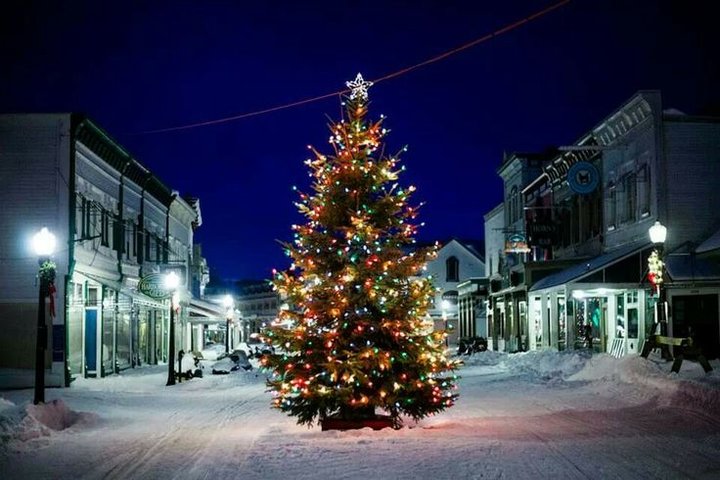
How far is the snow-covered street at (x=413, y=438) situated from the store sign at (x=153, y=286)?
10720 mm

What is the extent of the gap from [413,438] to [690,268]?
17820 millimetres

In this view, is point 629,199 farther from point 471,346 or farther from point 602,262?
point 471,346

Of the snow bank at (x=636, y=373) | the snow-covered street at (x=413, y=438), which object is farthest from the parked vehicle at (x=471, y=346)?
the snow-covered street at (x=413, y=438)

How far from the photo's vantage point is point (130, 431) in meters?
15.2

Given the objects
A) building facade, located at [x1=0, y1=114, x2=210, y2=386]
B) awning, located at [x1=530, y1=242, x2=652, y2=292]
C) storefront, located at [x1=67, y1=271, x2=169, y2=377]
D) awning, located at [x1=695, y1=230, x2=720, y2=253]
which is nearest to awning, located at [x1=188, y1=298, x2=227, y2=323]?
storefront, located at [x1=67, y1=271, x2=169, y2=377]

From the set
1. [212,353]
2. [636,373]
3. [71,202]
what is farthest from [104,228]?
[212,353]

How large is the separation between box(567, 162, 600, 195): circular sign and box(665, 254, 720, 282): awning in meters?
5.60

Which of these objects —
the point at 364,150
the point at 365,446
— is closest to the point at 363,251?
the point at 364,150

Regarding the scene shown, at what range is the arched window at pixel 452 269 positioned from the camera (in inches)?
2985

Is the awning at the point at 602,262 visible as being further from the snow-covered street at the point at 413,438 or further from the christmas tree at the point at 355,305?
the christmas tree at the point at 355,305

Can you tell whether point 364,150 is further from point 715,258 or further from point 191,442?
point 715,258

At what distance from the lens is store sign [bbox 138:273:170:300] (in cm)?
3269

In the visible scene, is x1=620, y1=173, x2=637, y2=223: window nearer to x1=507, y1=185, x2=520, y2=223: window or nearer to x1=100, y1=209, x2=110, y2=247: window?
x1=507, y1=185, x2=520, y2=223: window

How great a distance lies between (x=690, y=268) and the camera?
2766cm
